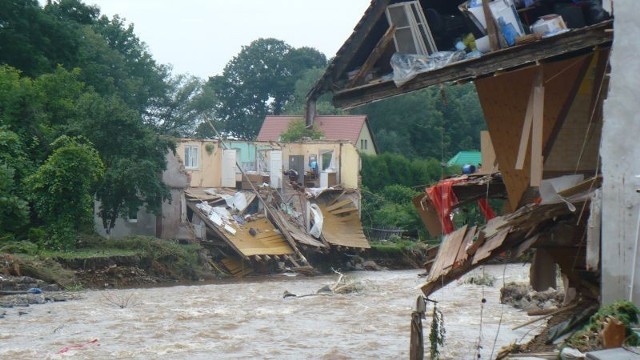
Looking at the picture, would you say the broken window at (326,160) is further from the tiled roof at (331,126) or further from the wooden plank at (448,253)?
the wooden plank at (448,253)

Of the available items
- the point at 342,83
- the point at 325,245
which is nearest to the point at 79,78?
the point at 325,245

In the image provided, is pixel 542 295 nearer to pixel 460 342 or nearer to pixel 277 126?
pixel 460 342

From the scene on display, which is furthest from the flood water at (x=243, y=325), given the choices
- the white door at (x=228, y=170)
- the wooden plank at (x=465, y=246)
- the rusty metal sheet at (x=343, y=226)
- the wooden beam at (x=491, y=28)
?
the rusty metal sheet at (x=343, y=226)

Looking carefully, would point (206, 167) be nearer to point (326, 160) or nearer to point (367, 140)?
point (326, 160)

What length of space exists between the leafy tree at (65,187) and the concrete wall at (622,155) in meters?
27.3

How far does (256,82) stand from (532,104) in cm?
7879

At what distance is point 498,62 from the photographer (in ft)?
32.8

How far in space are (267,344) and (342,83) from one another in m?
8.43

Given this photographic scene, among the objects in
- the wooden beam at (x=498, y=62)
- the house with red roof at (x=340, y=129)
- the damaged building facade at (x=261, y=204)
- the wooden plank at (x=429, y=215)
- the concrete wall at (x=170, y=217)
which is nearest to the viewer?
the wooden beam at (x=498, y=62)

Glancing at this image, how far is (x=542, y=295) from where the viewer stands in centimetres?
2467

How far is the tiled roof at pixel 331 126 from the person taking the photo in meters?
66.5

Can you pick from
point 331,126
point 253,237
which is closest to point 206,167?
point 253,237

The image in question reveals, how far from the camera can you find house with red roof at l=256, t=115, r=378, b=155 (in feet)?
218

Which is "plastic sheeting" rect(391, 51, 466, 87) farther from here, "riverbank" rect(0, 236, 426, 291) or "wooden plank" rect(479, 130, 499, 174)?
"riverbank" rect(0, 236, 426, 291)
